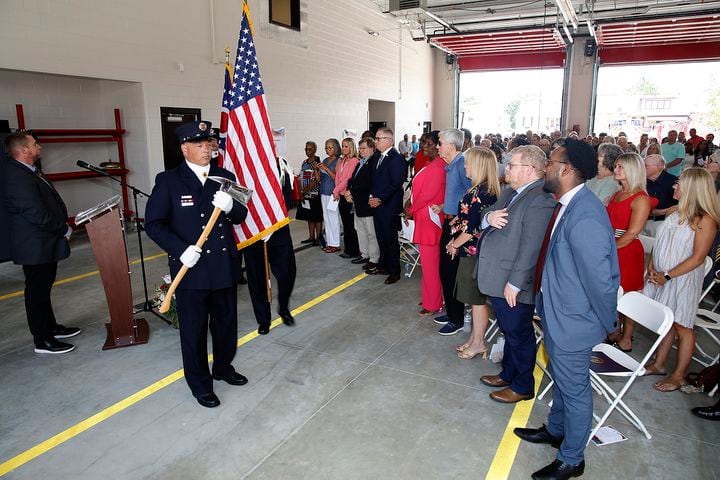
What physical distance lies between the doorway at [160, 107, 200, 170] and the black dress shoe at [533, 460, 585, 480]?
7.92 metres

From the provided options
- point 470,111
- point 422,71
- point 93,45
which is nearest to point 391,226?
point 93,45

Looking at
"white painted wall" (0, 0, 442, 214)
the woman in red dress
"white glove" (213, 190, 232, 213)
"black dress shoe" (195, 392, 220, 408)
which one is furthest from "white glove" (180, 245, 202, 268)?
"white painted wall" (0, 0, 442, 214)

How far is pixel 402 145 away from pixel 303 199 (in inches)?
371

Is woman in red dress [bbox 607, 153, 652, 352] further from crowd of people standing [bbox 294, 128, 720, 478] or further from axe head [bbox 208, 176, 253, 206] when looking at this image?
axe head [bbox 208, 176, 253, 206]

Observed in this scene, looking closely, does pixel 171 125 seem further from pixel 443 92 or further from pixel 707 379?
pixel 443 92

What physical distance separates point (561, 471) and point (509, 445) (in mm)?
382

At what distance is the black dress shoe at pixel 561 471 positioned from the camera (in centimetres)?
239

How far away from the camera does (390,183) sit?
217 inches

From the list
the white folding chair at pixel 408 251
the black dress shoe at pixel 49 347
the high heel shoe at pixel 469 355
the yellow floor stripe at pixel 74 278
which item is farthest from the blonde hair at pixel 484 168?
the yellow floor stripe at pixel 74 278

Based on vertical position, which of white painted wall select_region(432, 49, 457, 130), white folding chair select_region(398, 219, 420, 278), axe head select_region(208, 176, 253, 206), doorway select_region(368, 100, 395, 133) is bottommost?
white folding chair select_region(398, 219, 420, 278)

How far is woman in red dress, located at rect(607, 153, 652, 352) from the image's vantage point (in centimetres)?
348

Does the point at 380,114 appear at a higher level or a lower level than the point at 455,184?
higher

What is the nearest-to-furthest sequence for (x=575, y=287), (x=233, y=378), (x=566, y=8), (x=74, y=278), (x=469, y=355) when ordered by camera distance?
(x=575, y=287), (x=233, y=378), (x=469, y=355), (x=74, y=278), (x=566, y=8)

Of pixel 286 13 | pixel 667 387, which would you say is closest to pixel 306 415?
pixel 667 387
